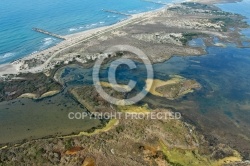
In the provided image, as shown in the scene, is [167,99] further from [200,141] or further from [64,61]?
[64,61]

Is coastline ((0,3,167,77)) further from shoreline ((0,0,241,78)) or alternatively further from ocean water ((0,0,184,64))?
ocean water ((0,0,184,64))

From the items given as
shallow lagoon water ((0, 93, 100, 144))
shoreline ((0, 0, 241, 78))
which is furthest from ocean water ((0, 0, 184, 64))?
shallow lagoon water ((0, 93, 100, 144))

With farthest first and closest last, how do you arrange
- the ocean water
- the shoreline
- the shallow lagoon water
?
the ocean water, the shoreline, the shallow lagoon water

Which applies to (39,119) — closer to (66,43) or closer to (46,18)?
(66,43)

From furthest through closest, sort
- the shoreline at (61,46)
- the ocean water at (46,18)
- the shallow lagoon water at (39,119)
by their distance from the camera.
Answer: the ocean water at (46,18) → the shoreline at (61,46) → the shallow lagoon water at (39,119)

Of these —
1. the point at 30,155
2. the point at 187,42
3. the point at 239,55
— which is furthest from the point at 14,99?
the point at 239,55

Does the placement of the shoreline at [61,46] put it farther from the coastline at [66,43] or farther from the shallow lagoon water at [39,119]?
the shallow lagoon water at [39,119]

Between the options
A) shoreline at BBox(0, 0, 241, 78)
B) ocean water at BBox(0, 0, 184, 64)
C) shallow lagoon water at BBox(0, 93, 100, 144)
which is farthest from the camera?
ocean water at BBox(0, 0, 184, 64)

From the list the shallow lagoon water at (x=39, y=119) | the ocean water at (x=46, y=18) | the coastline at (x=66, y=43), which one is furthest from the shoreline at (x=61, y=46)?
the shallow lagoon water at (x=39, y=119)
